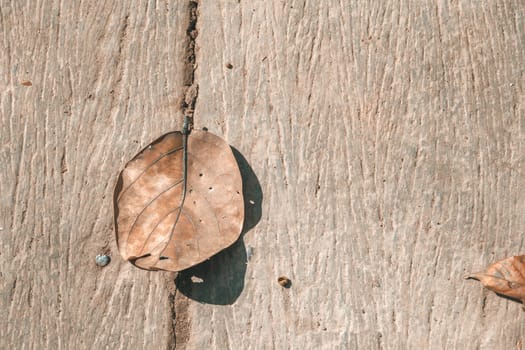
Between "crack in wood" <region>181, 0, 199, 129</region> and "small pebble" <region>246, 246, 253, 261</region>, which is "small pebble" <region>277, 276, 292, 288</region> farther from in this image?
"crack in wood" <region>181, 0, 199, 129</region>

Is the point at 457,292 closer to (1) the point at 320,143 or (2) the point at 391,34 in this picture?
(1) the point at 320,143

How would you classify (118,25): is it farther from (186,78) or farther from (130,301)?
(130,301)

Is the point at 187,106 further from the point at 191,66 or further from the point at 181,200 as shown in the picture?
the point at 181,200

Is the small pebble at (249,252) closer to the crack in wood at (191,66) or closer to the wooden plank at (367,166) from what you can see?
the wooden plank at (367,166)

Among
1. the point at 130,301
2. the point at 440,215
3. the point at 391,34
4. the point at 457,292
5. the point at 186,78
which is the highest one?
the point at 391,34

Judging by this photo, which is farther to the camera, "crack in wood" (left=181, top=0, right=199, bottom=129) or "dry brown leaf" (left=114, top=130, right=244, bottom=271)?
"crack in wood" (left=181, top=0, right=199, bottom=129)

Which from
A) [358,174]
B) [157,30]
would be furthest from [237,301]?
[157,30]

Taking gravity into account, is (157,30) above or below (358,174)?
above

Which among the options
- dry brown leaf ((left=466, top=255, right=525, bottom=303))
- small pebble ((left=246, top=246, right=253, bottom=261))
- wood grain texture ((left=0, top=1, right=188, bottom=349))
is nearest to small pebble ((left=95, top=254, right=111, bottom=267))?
wood grain texture ((left=0, top=1, right=188, bottom=349))
